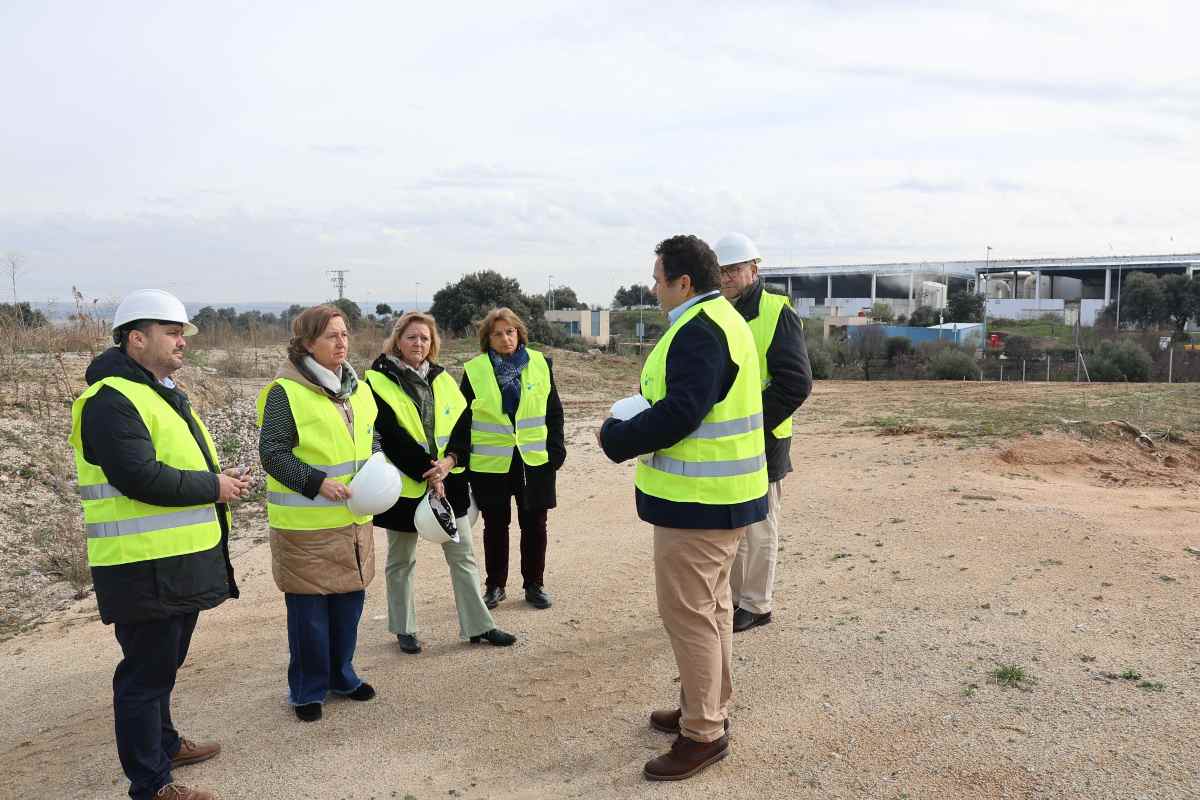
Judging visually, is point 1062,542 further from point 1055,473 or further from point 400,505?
point 400,505

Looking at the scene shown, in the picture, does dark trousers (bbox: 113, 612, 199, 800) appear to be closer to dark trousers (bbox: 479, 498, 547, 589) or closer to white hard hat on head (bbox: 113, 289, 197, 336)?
white hard hat on head (bbox: 113, 289, 197, 336)

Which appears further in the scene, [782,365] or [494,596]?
[494,596]

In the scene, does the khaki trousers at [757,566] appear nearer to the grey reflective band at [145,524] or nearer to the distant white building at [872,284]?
the grey reflective band at [145,524]

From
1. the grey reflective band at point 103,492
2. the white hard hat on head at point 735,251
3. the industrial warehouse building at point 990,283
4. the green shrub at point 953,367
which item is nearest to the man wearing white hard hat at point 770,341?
the white hard hat on head at point 735,251

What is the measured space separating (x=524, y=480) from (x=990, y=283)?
280ft

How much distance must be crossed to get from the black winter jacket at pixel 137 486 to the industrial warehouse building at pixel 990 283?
63.6 metres

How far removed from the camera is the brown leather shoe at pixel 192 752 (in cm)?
384

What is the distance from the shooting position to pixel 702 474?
3.51m

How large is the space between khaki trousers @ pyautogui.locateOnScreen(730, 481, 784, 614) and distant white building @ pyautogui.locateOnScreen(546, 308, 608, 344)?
52.4 metres

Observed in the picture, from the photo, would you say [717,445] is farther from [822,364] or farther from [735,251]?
[822,364]

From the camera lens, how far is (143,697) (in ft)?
11.3

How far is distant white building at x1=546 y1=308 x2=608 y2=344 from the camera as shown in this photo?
59375 mm

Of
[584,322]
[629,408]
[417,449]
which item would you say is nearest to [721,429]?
[629,408]

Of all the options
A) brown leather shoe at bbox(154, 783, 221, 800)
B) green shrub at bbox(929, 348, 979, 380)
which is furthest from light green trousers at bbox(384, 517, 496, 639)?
green shrub at bbox(929, 348, 979, 380)
